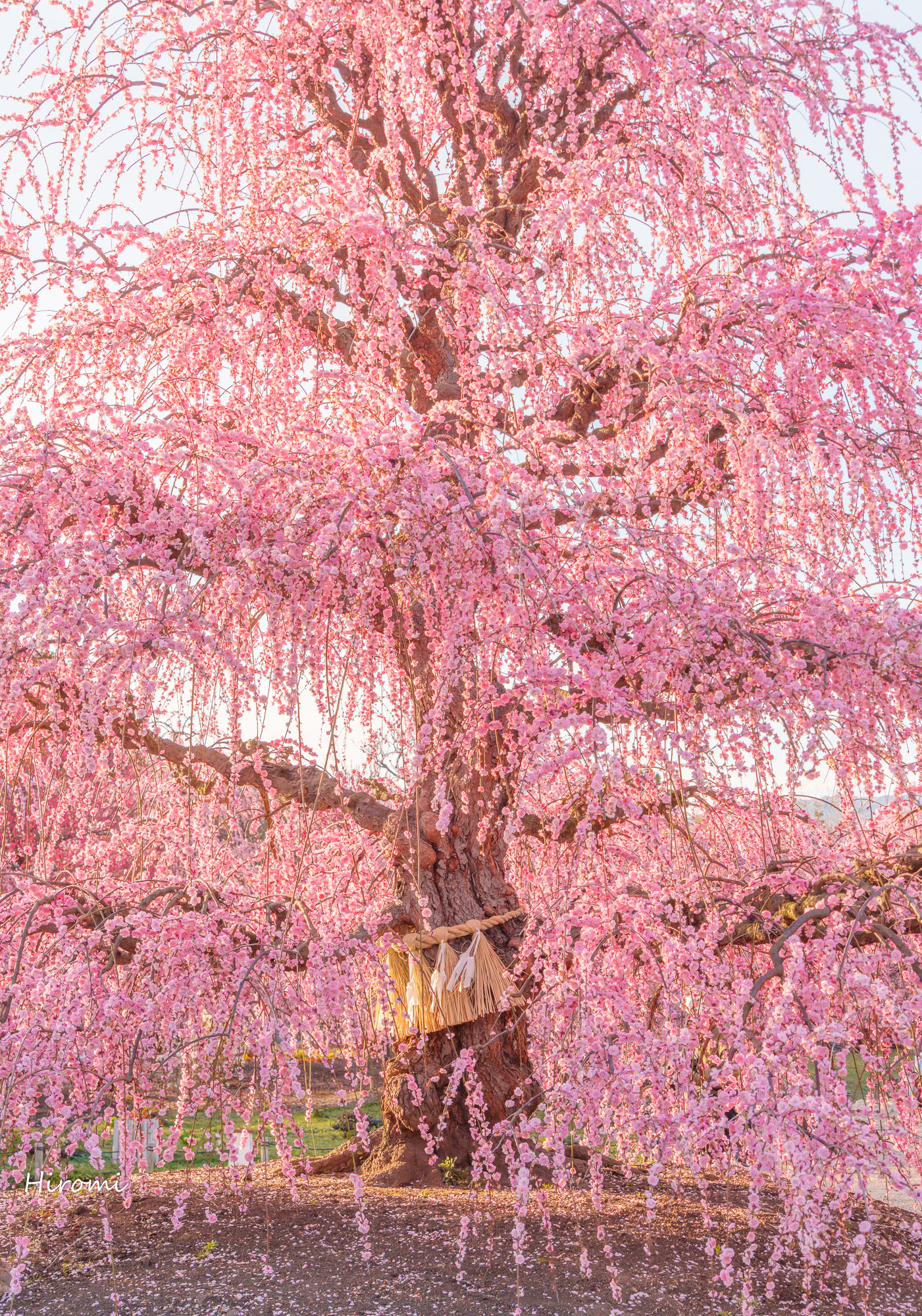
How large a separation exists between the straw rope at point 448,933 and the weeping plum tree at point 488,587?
6cm

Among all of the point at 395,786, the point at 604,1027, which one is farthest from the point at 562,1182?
the point at 395,786

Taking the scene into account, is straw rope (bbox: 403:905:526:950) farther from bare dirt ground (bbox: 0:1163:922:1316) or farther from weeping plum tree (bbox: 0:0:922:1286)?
bare dirt ground (bbox: 0:1163:922:1316)

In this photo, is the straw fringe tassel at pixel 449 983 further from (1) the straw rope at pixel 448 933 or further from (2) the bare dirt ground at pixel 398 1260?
(2) the bare dirt ground at pixel 398 1260

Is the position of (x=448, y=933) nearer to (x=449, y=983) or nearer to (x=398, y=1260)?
(x=449, y=983)

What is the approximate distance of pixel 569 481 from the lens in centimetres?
374

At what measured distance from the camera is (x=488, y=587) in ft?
12.1

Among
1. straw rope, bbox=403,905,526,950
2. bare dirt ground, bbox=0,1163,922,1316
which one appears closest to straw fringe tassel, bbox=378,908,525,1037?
straw rope, bbox=403,905,526,950

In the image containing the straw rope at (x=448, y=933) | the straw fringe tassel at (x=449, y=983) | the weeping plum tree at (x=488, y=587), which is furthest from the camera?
the straw rope at (x=448, y=933)

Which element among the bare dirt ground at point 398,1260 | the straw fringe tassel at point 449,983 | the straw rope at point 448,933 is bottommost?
the bare dirt ground at point 398,1260

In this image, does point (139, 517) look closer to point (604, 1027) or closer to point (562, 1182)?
point (604, 1027)

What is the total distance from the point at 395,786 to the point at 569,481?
200cm

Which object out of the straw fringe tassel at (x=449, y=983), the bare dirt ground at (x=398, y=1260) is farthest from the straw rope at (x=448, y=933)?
the bare dirt ground at (x=398, y=1260)

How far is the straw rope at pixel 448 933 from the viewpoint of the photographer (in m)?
4.68

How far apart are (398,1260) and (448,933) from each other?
4.32ft
